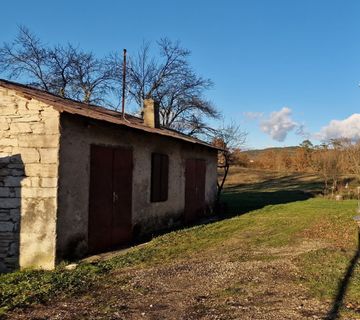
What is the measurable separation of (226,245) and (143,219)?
276cm

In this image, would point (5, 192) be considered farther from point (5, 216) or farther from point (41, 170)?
point (41, 170)

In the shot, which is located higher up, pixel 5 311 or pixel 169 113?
pixel 169 113

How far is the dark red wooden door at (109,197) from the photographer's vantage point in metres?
9.73

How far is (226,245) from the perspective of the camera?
1048 centimetres

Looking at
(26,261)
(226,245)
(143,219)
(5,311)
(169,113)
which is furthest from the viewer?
(169,113)

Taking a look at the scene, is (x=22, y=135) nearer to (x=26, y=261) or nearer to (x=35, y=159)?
(x=35, y=159)

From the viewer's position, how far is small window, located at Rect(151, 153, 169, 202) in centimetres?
1283

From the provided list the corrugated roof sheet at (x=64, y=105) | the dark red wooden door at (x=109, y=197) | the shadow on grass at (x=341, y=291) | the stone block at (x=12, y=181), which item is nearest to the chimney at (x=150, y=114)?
the corrugated roof sheet at (x=64, y=105)

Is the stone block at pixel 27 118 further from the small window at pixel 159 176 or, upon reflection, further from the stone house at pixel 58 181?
the small window at pixel 159 176

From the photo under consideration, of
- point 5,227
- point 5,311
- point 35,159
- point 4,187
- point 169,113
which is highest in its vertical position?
point 169,113

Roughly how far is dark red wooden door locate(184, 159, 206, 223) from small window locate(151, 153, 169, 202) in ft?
7.19

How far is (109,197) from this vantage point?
1034cm

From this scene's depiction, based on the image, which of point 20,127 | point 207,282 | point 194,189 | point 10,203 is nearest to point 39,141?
point 20,127

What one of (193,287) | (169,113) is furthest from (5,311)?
(169,113)
